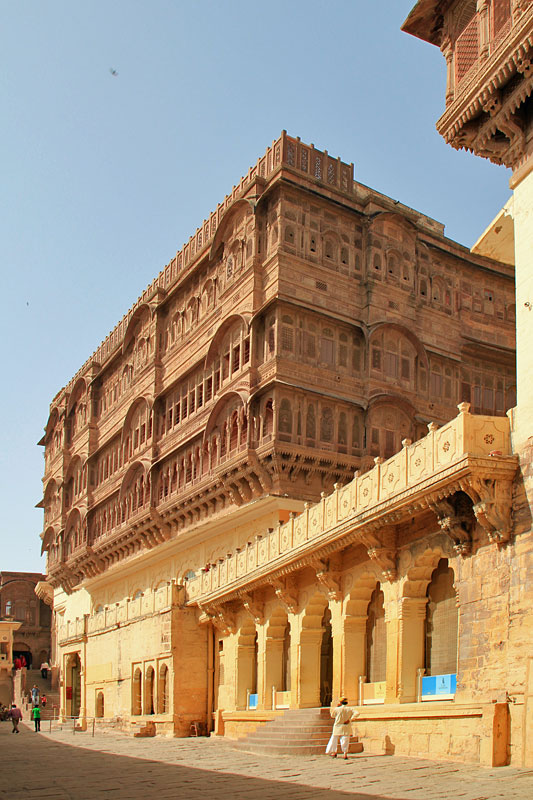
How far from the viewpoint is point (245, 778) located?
1390 centimetres

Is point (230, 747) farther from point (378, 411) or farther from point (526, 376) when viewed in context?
point (378, 411)

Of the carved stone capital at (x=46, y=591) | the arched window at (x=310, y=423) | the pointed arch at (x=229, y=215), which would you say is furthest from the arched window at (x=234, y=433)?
the carved stone capital at (x=46, y=591)

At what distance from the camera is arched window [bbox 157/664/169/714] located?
88.0 feet

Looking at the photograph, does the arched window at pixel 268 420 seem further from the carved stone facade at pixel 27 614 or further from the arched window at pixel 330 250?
the carved stone facade at pixel 27 614

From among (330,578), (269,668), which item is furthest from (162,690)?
(330,578)

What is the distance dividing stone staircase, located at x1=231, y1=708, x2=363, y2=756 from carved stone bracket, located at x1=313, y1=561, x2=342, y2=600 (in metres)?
2.33

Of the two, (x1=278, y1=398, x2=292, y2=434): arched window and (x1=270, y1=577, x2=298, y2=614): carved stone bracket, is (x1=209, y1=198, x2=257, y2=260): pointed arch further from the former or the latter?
(x1=270, y1=577, x2=298, y2=614): carved stone bracket

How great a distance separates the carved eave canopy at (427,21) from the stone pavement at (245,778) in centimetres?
1332

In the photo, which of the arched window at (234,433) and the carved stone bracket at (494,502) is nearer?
the carved stone bracket at (494,502)

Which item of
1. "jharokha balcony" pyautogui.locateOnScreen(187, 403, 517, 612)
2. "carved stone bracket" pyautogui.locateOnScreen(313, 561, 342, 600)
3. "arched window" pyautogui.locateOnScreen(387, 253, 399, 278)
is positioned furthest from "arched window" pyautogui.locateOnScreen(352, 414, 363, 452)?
"carved stone bracket" pyautogui.locateOnScreen(313, 561, 342, 600)

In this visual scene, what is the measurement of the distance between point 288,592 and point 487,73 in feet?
38.8

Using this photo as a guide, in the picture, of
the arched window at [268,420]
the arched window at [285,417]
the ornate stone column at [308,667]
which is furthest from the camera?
the arched window at [268,420]

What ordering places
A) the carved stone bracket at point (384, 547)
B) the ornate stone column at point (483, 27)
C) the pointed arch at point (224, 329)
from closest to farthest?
the ornate stone column at point (483, 27), the carved stone bracket at point (384, 547), the pointed arch at point (224, 329)

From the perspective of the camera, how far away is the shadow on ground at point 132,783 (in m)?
12.0
